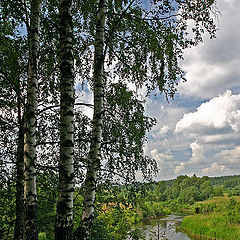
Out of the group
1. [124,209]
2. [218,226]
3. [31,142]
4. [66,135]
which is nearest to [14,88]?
[31,142]

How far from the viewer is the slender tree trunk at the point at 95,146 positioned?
2.66 metres

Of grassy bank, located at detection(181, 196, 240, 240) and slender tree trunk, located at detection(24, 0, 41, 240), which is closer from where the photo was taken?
slender tree trunk, located at detection(24, 0, 41, 240)

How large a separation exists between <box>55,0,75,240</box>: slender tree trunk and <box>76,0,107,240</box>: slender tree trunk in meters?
0.54

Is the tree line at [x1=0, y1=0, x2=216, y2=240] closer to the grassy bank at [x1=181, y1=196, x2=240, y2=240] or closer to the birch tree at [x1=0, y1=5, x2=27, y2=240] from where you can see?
the birch tree at [x1=0, y1=5, x2=27, y2=240]

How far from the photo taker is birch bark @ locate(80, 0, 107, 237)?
2.67m

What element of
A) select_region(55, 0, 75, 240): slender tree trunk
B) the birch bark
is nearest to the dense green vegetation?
the birch bark

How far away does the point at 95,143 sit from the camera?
9.27ft

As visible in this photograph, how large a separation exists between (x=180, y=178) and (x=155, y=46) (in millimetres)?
75592

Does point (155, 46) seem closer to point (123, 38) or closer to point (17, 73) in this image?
point (123, 38)

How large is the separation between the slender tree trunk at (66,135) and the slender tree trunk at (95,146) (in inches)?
21.2

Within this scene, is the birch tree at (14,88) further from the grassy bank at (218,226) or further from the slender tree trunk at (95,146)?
the grassy bank at (218,226)

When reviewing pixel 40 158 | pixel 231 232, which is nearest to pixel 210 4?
pixel 40 158

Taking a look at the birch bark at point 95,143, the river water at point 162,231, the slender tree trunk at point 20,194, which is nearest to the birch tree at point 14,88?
the slender tree trunk at point 20,194

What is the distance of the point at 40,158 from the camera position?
3.98 metres
